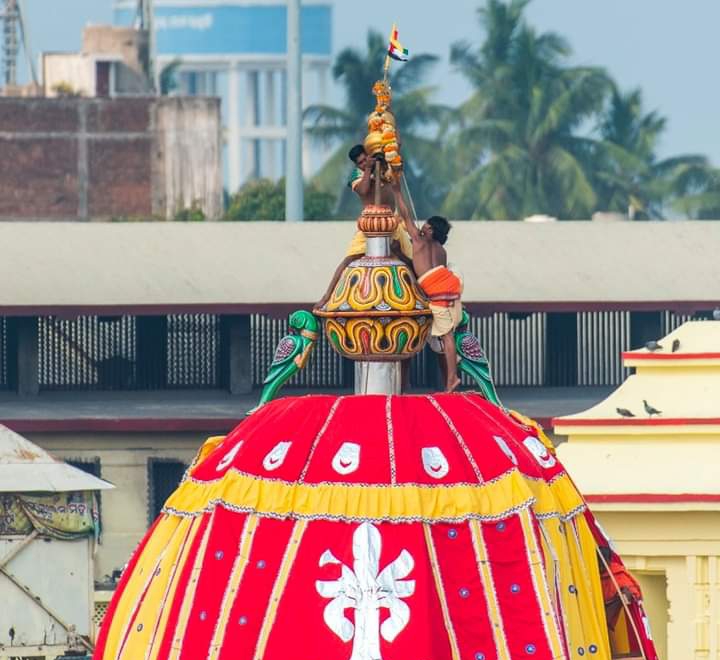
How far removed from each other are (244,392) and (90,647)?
45.4 ft

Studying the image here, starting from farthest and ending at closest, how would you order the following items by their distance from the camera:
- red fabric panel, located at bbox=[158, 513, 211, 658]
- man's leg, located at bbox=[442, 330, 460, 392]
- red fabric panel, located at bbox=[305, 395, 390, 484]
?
man's leg, located at bbox=[442, 330, 460, 392] → red fabric panel, located at bbox=[158, 513, 211, 658] → red fabric panel, located at bbox=[305, 395, 390, 484]

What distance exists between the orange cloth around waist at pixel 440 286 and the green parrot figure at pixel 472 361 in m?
0.27

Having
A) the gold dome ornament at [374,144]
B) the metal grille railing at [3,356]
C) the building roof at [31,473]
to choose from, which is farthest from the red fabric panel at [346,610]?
the metal grille railing at [3,356]

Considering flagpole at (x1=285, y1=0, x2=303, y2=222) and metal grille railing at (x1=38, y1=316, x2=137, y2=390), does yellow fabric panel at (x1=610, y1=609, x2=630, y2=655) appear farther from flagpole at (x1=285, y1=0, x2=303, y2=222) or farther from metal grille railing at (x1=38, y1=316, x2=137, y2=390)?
flagpole at (x1=285, y1=0, x2=303, y2=222)

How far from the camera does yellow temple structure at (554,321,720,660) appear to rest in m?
28.0

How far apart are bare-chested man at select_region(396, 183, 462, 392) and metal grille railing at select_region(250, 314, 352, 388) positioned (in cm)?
2873

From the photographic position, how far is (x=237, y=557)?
1437 centimetres

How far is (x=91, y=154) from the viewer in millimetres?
86125

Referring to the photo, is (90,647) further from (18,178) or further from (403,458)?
(18,178)

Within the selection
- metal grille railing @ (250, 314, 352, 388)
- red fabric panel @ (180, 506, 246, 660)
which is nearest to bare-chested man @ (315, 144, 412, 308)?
red fabric panel @ (180, 506, 246, 660)

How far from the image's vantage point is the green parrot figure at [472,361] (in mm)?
15312

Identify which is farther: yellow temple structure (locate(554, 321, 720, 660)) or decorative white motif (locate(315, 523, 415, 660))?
yellow temple structure (locate(554, 321, 720, 660))

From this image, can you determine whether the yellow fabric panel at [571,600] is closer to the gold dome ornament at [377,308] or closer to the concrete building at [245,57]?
the gold dome ornament at [377,308]

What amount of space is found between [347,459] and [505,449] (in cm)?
83
